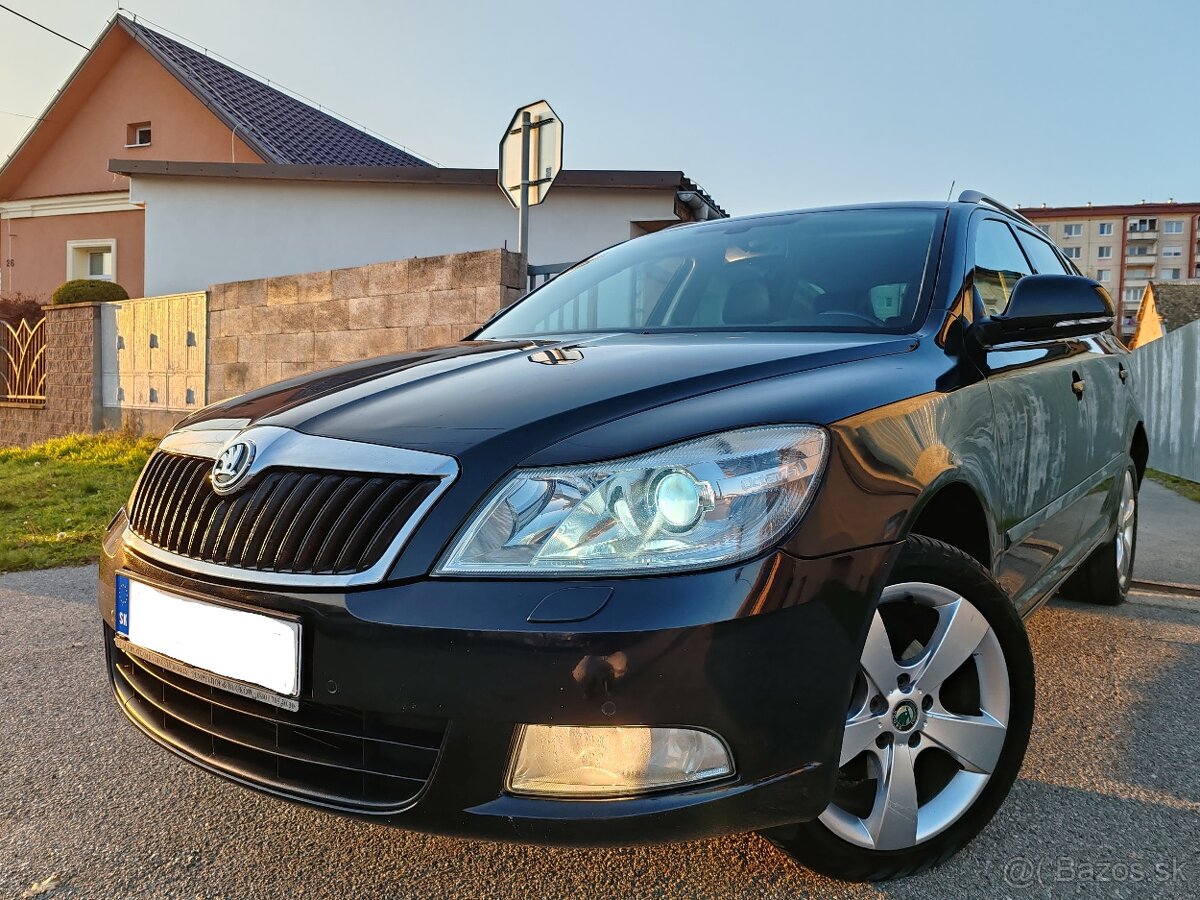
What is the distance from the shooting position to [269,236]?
13.1 metres

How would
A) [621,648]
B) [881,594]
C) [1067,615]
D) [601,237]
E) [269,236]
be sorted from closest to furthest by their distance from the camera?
1. [621,648]
2. [881,594]
3. [1067,615]
4. [601,237]
5. [269,236]

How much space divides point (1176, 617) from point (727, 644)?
3.19m

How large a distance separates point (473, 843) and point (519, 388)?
917 mm

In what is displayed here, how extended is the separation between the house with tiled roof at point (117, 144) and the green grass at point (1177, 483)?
1375 cm

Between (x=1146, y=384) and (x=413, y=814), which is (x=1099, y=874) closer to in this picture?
(x=413, y=814)

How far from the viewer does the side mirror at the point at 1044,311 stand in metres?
2.13

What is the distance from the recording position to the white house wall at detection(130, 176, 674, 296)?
469 inches

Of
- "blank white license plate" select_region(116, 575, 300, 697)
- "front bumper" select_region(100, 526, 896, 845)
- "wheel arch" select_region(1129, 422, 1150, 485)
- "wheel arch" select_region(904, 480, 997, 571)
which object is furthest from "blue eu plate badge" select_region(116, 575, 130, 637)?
"wheel arch" select_region(1129, 422, 1150, 485)

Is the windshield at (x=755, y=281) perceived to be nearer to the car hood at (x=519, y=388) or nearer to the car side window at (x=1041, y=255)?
the car hood at (x=519, y=388)

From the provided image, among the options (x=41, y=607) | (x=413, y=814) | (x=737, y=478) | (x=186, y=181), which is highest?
(x=186, y=181)

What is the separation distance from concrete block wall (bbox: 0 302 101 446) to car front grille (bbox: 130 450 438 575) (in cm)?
999

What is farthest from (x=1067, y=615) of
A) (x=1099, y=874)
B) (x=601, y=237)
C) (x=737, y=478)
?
(x=601, y=237)

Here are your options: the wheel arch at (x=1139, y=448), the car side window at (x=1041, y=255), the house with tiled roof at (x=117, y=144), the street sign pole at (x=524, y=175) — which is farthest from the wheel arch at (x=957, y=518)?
the house with tiled roof at (x=117, y=144)

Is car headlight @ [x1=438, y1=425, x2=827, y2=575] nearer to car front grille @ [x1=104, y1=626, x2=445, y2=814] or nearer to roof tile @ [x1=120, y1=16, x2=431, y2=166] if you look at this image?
car front grille @ [x1=104, y1=626, x2=445, y2=814]
